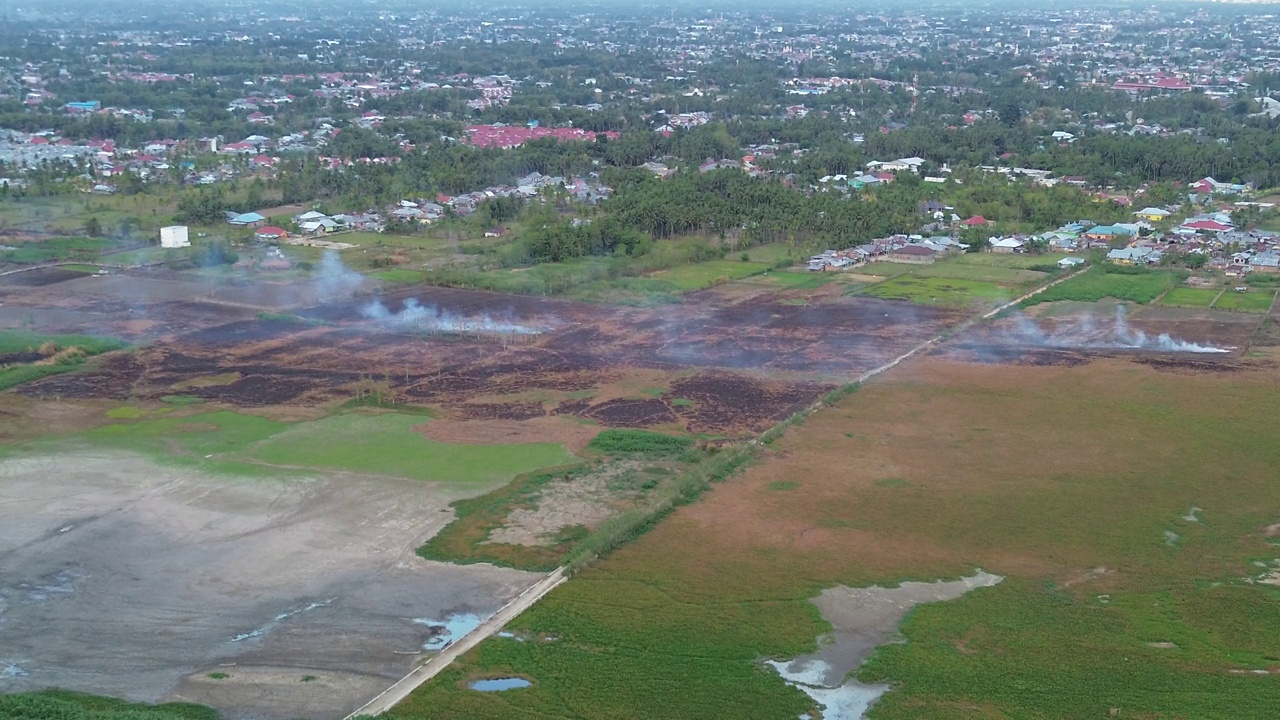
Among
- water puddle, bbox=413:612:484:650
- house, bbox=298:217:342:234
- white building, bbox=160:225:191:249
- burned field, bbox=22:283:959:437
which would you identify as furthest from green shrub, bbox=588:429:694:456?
house, bbox=298:217:342:234

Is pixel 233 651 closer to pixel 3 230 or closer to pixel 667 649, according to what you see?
pixel 667 649

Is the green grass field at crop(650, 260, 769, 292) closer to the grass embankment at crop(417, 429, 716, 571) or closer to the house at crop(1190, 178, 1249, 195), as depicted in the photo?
the grass embankment at crop(417, 429, 716, 571)

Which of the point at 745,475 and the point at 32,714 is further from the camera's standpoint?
the point at 745,475

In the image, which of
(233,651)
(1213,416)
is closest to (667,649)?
(233,651)

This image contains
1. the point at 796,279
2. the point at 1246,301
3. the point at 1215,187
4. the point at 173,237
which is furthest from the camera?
the point at 1215,187

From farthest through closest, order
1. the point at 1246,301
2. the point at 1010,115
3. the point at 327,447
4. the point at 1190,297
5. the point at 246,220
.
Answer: the point at 1010,115 < the point at 246,220 < the point at 1190,297 < the point at 1246,301 < the point at 327,447

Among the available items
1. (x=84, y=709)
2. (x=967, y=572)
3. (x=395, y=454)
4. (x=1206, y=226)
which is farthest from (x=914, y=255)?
(x=84, y=709)

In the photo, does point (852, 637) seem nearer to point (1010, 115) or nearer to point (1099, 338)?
point (1099, 338)
